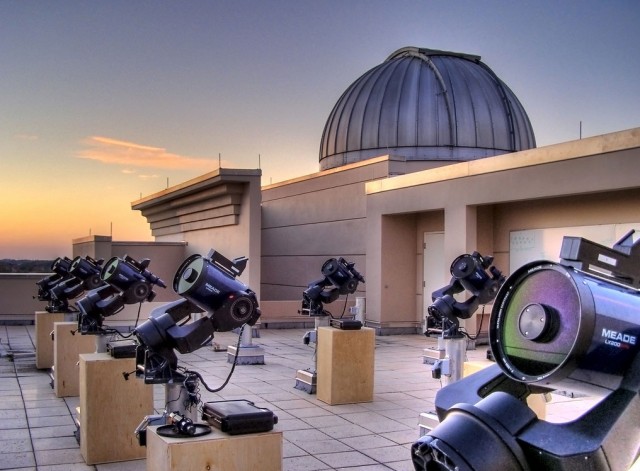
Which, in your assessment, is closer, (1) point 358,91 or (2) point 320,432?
(2) point 320,432

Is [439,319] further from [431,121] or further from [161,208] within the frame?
[161,208]

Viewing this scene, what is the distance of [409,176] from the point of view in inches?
754

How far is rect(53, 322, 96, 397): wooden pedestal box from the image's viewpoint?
1084cm

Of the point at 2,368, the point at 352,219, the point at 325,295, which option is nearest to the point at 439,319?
the point at 325,295

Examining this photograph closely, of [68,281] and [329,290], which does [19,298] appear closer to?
[68,281]

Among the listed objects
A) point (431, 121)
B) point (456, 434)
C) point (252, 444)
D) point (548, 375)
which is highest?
point (431, 121)

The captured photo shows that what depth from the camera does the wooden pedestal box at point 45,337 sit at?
1365cm

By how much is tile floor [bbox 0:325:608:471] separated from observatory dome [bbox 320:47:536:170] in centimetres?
981

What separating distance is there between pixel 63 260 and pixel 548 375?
13.4 meters

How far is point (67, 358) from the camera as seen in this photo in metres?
10.9

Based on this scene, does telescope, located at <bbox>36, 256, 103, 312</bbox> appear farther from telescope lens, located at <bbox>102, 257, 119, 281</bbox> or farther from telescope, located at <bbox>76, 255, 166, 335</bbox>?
telescope lens, located at <bbox>102, 257, 119, 281</bbox>

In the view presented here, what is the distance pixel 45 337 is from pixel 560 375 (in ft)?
43.8

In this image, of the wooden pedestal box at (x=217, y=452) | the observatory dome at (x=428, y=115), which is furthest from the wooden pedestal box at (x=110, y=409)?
the observatory dome at (x=428, y=115)

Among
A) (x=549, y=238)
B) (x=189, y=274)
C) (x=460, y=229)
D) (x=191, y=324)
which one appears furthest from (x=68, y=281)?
(x=549, y=238)
